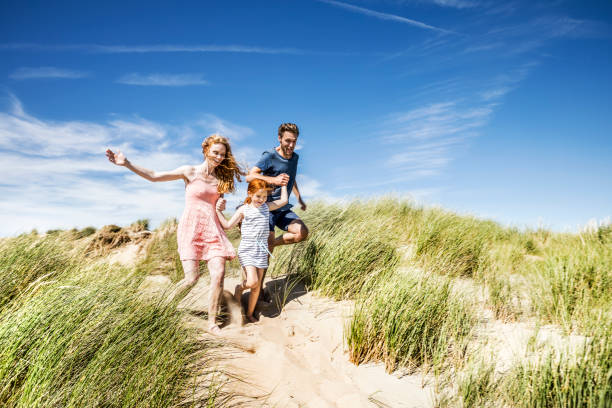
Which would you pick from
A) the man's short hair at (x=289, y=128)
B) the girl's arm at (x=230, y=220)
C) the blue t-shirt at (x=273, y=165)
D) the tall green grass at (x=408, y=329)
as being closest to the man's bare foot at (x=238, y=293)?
the girl's arm at (x=230, y=220)

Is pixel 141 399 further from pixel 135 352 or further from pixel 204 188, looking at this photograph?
pixel 204 188

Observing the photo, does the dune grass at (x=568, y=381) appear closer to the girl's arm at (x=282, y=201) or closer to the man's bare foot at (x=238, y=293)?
the man's bare foot at (x=238, y=293)

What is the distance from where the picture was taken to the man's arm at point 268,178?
4023 millimetres

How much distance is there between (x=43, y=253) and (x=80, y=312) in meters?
2.13

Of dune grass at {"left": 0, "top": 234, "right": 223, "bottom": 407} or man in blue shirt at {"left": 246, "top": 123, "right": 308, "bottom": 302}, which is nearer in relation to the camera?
dune grass at {"left": 0, "top": 234, "right": 223, "bottom": 407}

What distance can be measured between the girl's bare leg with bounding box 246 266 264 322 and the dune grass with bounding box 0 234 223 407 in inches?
34.9

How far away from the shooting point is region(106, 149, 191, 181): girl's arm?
3.33 meters

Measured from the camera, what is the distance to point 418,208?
8.75m

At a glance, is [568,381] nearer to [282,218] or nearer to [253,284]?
[253,284]

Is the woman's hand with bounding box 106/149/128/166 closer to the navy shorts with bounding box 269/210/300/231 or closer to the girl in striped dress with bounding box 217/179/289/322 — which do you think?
the girl in striped dress with bounding box 217/179/289/322

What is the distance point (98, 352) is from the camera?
90.0 inches

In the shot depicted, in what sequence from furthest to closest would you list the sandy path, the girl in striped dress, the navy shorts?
the navy shorts
the girl in striped dress
the sandy path

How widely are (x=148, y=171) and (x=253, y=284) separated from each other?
5.00 feet

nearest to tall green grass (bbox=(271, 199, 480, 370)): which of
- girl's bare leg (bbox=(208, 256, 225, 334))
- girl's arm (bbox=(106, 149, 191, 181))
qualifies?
girl's bare leg (bbox=(208, 256, 225, 334))
